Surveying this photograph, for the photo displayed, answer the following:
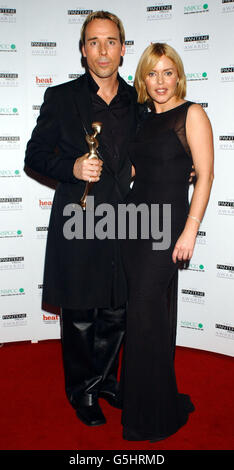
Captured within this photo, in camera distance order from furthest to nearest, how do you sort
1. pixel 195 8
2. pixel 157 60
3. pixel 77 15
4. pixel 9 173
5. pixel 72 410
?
pixel 9 173 < pixel 77 15 < pixel 195 8 < pixel 72 410 < pixel 157 60

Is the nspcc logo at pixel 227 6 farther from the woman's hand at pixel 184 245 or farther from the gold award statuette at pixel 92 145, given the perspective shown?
the woman's hand at pixel 184 245

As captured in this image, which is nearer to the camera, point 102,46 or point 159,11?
point 102,46

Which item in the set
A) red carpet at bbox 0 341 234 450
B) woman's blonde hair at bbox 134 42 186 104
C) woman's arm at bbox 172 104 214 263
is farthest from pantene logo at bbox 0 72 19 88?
red carpet at bbox 0 341 234 450

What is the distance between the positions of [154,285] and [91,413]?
904 millimetres

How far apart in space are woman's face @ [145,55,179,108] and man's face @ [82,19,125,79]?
0.22 metres

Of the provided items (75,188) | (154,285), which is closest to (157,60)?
(75,188)

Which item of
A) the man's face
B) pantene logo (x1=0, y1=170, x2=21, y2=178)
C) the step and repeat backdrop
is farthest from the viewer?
pantene logo (x1=0, y1=170, x2=21, y2=178)

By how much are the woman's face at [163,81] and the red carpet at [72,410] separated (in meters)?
1.76

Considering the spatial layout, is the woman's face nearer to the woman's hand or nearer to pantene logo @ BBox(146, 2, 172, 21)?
the woman's hand

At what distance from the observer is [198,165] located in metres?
2.15

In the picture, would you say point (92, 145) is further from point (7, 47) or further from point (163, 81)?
point (7, 47)

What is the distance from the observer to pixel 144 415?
90.8 inches

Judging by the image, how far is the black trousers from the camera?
8.48ft

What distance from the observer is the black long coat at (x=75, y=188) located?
237 cm
